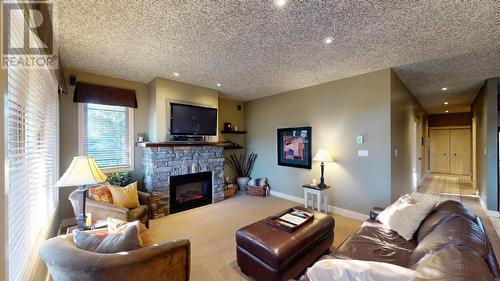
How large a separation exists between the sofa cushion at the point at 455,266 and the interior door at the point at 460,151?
947 centimetres

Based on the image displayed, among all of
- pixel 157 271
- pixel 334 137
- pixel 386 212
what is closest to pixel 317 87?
pixel 334 137

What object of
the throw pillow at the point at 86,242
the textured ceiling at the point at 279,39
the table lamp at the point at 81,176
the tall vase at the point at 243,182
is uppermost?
the textured ceiling at the point at 279,39

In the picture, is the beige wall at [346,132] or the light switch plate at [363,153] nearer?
the beige wall at [346,132]

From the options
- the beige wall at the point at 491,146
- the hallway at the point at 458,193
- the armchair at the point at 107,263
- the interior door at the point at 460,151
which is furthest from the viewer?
the interior door at the point at 460,151

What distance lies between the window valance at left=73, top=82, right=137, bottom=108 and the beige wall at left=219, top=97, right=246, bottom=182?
2.24 metres

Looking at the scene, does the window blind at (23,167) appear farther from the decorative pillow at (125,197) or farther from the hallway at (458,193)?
the hallway at (458,193)

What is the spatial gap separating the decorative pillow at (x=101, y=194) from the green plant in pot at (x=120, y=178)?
0.67 metres

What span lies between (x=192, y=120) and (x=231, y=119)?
180 centimetres

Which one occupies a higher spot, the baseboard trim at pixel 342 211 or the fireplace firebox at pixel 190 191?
the fireplace firebox at pixel 190 191

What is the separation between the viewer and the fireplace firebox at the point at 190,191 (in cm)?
412

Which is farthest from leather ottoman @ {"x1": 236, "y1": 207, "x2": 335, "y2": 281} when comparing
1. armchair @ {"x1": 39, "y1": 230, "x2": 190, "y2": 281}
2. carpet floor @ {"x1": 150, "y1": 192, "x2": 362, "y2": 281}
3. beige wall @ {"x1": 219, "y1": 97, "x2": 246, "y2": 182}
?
beige wall @ {"x1": 219, "y1": 97, "x2": 246, "y2": 182}

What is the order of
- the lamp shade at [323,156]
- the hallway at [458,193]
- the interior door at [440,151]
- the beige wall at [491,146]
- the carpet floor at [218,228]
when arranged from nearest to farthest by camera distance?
1. the carpet floor at [218,228]
2. the hallway at [458,193]
3. the beige wall at [491,146]
4. the lamp shade at [323,156]
5. the interior door at [440,151]

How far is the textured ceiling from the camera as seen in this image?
1908 millimetres

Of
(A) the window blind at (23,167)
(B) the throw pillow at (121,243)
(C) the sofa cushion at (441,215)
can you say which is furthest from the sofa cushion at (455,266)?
(A) the window blind at (23,167)
